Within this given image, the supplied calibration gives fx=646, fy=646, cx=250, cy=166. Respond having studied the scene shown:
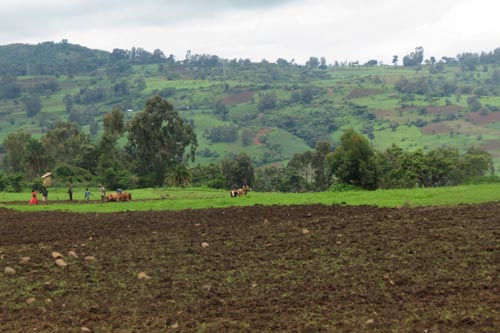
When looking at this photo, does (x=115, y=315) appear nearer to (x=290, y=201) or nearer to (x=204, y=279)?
(x=204, y=279)

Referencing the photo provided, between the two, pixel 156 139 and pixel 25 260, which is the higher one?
pixel 25 260

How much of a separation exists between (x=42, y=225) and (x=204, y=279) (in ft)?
50.2

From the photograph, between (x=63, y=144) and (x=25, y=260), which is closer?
(x=25, y=260)

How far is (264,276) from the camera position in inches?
717

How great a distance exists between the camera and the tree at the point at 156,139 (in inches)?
3716

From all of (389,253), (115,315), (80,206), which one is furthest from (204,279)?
(80,206)

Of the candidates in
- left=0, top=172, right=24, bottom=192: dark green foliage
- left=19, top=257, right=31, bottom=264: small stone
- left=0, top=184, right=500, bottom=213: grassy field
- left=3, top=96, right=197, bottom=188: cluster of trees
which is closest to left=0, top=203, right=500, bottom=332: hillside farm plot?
left=19, top=257, right=31, bottom=264: small stone

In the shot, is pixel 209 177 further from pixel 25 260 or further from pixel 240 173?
pixel 25 260

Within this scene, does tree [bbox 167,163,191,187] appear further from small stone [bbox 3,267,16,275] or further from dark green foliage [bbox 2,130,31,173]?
small stone [bbox 3,267,16,275]

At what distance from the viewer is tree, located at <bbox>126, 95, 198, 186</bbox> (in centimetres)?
9438

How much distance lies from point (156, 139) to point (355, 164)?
4337cm

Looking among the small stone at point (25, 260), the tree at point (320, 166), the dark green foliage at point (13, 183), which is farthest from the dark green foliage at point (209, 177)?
the small stone at point (25, 260)

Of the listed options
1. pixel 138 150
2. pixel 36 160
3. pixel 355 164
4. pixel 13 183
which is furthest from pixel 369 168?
pixel 36 160

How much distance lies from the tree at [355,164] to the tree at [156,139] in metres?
39.2
